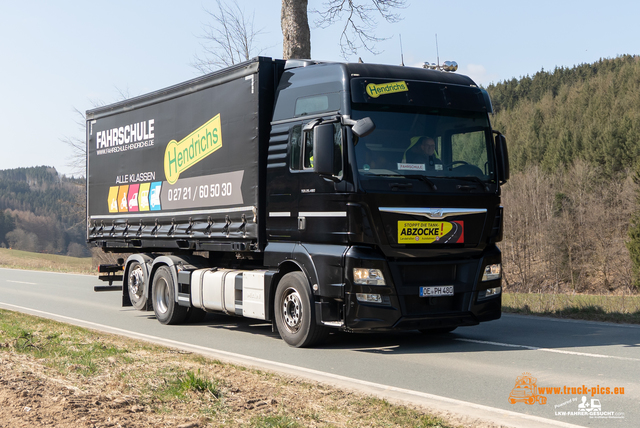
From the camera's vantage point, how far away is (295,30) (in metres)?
17.0

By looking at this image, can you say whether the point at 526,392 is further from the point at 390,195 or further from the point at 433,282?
the point at 390,195

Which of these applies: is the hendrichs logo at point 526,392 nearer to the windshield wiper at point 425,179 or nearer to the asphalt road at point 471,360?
the asphalt road at point 471,360

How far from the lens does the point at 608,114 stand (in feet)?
270

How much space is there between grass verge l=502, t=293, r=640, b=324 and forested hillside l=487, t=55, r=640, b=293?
34.3 metres

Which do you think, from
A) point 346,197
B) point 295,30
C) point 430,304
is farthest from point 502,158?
point 295,30

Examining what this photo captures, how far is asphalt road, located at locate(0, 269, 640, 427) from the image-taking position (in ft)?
18.0

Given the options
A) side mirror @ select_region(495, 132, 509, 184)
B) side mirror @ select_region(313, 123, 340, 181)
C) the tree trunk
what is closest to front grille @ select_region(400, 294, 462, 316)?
side mirror @ select_region(495, 132, 509, 184)

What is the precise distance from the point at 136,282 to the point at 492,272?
727cm

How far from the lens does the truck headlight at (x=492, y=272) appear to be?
28.5 feet

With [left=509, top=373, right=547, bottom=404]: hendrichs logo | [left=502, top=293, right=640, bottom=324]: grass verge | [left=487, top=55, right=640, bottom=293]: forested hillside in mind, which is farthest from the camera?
[left=487, top=55, right=640, bottom=293]: forested hillside

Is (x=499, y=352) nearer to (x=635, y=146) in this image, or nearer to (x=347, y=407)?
(x=347, y=407)

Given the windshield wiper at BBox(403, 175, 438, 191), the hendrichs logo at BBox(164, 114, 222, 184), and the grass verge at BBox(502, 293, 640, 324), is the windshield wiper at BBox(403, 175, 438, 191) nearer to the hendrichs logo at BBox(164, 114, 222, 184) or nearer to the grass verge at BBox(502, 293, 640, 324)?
the hendrichs logo at BBox(164, 114, 222, 184)

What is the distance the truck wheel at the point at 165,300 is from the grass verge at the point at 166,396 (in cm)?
351

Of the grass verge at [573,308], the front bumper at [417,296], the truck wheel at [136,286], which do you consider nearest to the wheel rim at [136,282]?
the truck wheel at [136,286]
